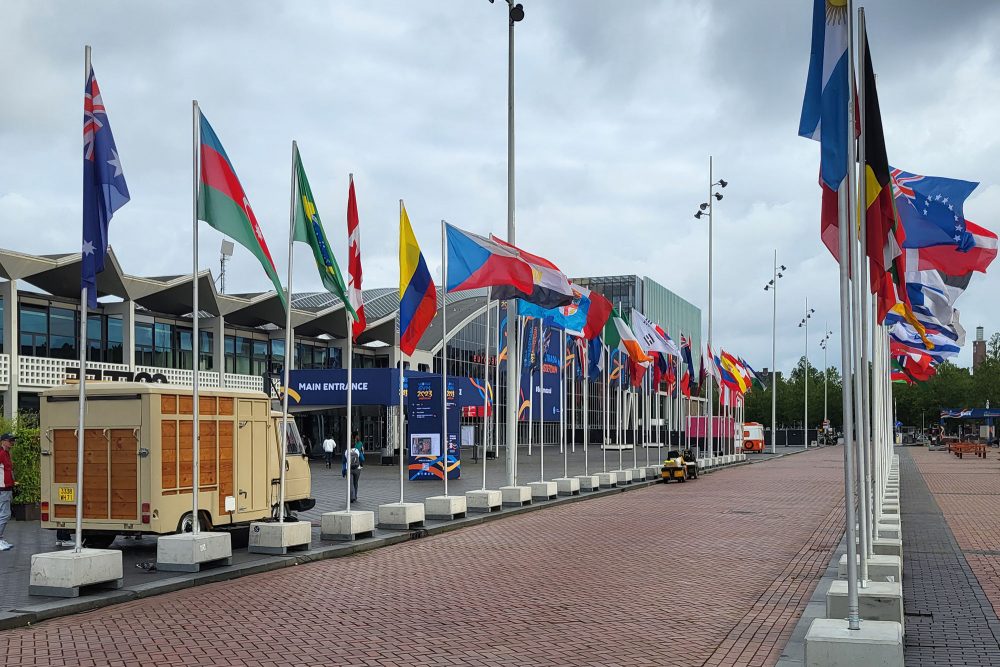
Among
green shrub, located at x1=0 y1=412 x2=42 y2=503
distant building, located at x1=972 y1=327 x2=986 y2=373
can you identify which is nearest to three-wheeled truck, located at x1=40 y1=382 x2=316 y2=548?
green shrub, located at x1=0 y1=412 x2=42 y2=503

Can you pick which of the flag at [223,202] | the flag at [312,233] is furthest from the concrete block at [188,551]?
the flag at [312,233]

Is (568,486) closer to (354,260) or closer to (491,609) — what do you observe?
(354,260)

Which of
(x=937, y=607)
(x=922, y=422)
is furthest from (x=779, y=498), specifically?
(x=922, y=422)

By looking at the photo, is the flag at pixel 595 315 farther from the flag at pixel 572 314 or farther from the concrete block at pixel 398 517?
the concrete block at pixel 398 517

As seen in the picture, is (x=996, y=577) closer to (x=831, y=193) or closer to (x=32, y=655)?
(x=831, y=193)

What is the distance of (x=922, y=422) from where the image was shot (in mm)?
130625

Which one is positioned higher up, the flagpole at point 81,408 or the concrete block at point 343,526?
the flagpole at point 81,408

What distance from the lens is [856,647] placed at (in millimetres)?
7598

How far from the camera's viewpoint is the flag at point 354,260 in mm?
18578

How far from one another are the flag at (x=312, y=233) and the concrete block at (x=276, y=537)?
11.7 feet

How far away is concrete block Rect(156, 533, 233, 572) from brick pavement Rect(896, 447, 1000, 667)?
8.81 metres

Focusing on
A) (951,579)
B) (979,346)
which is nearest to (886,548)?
(951,579)

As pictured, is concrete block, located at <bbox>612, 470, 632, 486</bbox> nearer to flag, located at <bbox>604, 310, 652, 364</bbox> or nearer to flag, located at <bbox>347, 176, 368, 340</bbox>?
flag, located at <bbox>604, 310, 652, 364</bbox>

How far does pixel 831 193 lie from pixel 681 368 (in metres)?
44.7
